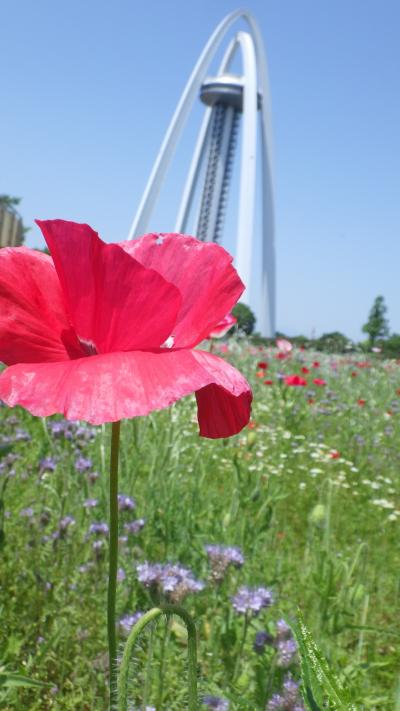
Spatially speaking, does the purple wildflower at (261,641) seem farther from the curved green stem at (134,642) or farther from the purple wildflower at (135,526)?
the curved green stem at (134,642)

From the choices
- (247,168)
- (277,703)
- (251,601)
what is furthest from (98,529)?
(247,168)

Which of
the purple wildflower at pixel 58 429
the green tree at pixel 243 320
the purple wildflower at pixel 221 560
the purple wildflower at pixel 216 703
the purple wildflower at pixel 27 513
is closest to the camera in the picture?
the purple wildflower at pixel 216 703

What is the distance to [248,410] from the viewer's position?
63 cm

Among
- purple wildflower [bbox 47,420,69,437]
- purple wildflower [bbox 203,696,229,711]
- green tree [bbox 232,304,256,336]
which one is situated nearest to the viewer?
purple wildflower [bbox 203,696,229,711]

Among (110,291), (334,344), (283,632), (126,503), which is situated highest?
(334,344)

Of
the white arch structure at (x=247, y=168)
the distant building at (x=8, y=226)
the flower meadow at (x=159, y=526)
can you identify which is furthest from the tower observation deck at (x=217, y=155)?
the flower meadow at (x=159, y=526)

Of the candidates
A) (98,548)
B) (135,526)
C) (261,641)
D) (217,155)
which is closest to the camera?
(261,641)

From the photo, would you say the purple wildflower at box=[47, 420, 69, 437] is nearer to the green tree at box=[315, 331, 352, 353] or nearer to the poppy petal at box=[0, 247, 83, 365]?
the poppy petal at box=[0, 247, 83, 365]

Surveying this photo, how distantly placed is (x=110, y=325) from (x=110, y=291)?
29mm

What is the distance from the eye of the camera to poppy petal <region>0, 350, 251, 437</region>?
1.72 feet

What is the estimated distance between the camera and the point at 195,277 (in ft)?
2.20

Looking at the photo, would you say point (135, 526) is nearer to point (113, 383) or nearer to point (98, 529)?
point (98, 529)

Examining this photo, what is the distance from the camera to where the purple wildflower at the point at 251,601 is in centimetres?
155

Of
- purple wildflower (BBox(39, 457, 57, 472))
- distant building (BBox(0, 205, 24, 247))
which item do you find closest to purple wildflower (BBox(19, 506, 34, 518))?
purple wildflower (BBox(39, 457, 57, 472))
